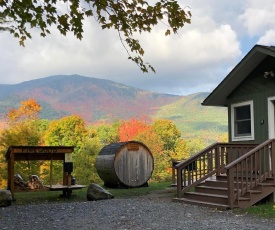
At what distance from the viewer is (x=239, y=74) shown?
13438 mm

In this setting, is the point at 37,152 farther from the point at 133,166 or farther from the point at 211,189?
the point at 211,189

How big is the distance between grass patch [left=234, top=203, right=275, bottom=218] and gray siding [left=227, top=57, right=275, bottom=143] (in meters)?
2.58

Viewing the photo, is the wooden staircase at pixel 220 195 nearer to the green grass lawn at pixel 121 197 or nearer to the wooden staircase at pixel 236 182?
the wooden staircase at pixel 236 182

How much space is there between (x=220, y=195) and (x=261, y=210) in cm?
146

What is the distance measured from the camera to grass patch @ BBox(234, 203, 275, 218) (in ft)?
30.9

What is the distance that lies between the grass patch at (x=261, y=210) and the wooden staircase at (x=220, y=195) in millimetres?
249

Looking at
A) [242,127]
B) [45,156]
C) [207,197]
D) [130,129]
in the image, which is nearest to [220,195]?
[207,197]

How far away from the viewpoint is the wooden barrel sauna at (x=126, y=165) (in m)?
17.3

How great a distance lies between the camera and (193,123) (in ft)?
343

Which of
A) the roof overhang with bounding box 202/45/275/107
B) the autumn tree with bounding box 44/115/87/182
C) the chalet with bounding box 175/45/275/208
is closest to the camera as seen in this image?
the chalet with bounding box 175/45/275/208

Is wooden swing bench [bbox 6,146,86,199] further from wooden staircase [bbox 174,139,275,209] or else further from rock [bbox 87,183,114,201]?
wooden staircase [bbox 174,139,275,209]

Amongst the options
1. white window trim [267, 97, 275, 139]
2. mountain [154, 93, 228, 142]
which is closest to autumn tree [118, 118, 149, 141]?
mountain [154, 93, 228, 142]

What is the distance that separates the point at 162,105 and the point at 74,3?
425 feet

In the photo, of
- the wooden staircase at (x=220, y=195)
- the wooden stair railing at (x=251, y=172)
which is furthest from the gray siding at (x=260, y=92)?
the wooden staircase at (x=220, y=195)
